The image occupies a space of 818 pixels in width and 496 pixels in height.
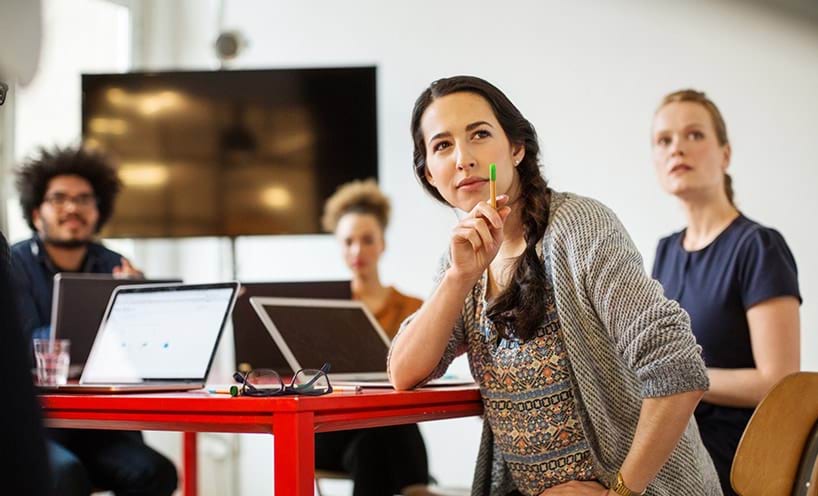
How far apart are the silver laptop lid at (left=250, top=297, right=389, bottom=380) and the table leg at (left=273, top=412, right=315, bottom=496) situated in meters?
0.47

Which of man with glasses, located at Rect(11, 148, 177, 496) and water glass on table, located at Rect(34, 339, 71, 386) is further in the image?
man with glasses, located at Rect(11, 148, 177, 496)

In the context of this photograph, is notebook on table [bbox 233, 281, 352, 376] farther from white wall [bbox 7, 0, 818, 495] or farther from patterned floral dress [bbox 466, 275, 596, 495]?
white wall [bbox 7, 0, 818, 495]

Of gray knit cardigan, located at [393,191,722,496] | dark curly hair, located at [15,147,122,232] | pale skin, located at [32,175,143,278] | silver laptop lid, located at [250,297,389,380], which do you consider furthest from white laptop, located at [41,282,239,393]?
dark curly hair, located at [15,147,122,232]

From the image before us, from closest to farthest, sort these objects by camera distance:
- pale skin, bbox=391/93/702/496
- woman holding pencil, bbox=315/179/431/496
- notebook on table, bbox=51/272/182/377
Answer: pale skin, bbox=391/93/702/496 < notebook on table, bbox=51/272/182/377 < woman holding pencil, bbox=315/179/431/496

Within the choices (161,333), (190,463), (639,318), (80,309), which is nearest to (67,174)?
(80,309)

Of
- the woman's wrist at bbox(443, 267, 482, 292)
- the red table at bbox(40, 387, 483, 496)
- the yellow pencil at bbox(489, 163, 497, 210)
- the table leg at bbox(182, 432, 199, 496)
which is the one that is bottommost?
the table leg at bbox(182, 432, 199, 496)

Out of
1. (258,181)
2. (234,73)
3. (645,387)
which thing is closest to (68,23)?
(234,73)

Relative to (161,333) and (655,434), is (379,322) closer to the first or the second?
(161,333)

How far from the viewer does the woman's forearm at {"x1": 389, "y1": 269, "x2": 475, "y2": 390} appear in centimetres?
165

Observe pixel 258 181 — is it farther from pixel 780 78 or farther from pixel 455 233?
pixel 455 233

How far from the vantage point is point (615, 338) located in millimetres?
1546

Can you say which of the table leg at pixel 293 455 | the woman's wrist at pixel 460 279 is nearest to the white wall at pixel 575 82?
the woman's wrist at pixel 460 279

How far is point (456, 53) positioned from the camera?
155 inches

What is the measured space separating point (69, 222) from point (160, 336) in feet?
4.60
